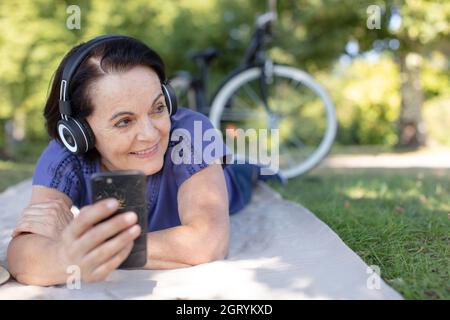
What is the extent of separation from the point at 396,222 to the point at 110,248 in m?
1.32

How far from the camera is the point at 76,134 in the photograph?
1.52 m

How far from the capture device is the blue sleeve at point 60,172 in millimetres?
1718

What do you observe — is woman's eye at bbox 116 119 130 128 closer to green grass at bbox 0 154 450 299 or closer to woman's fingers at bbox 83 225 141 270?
woman's fingers at bbox 83 225 141 270

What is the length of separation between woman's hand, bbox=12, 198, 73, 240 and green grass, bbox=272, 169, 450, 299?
99cm

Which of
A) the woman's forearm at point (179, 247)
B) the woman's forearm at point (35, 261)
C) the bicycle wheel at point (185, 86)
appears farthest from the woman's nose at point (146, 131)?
the bicycle wheel at point (185, 86)

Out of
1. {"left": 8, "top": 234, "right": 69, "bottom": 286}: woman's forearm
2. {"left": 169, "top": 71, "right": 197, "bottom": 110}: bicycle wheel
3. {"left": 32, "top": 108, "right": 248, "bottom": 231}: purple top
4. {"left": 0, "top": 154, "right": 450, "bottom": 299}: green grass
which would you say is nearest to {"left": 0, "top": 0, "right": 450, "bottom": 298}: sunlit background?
{"left": 0, "top": 154, "right": 450, "bottom": 299}: green grass

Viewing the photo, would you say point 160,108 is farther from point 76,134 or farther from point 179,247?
point 179,247

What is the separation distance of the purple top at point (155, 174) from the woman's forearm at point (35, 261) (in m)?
0.28

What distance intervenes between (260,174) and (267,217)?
3.07 ft

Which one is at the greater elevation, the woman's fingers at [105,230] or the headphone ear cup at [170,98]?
the headphone ear cup at [170,98]

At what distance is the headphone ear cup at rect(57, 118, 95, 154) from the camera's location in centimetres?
152
